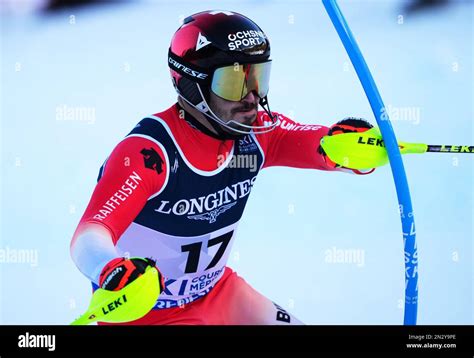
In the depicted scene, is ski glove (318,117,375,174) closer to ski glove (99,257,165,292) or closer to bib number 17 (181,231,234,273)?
bib number 17 (181,231,234,273)

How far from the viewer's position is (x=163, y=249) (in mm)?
4984

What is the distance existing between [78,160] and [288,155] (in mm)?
1687

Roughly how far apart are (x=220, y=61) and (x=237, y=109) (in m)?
0.23

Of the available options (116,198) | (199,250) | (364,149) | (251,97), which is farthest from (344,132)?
(116,198)

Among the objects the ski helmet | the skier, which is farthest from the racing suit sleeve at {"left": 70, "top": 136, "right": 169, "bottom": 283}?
the ski helmet

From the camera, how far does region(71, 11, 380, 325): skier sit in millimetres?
4805

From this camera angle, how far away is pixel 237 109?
494cm

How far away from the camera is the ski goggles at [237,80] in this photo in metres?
4.89

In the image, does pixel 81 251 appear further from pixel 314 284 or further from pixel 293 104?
pixel 293 104

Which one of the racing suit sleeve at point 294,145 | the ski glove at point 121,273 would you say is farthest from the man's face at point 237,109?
the ski glove at point 121,273

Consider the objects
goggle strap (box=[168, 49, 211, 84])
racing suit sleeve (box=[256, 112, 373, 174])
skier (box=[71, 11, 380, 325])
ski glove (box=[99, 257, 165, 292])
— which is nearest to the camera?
ski glove (box=[99, 257, 165, 292])

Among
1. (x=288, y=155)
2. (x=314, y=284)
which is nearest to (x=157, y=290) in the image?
(x=288, y=155)

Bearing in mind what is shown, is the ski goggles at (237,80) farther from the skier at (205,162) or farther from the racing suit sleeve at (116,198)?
the racing suit sleeve at (116,198)
